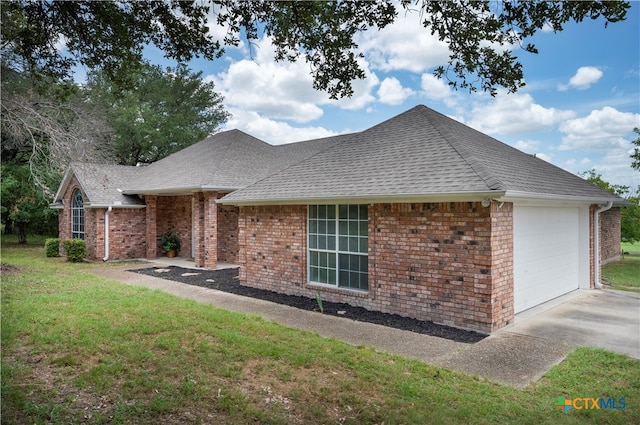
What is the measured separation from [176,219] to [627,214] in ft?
75.8

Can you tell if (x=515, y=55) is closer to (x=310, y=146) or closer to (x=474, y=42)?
(x=474, y=42)

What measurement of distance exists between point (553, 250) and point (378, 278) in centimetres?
452

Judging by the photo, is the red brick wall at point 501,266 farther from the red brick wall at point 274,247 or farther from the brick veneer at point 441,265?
the red brick wall at point 274,247

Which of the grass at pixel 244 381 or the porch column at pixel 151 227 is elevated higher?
the porch column at pixel 151 227

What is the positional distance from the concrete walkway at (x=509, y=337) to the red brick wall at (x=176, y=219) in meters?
8.56

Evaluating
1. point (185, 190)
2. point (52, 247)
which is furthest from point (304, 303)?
point (52, 247)

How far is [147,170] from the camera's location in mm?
20844

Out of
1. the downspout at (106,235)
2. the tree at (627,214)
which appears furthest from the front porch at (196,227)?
the tree at (627,214)

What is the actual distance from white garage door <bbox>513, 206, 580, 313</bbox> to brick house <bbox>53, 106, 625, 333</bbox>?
4 centimetres

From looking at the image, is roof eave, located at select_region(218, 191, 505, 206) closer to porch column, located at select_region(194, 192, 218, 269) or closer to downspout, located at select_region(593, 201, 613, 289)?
porch column, located at select_region(194, 192, 218, 269)

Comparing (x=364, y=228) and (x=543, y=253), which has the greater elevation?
(x=364, y=228)

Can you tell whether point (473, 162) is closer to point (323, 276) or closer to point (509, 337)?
point (509, 337)

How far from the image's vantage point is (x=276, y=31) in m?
5.81

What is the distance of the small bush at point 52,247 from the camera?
18281 millimetres
